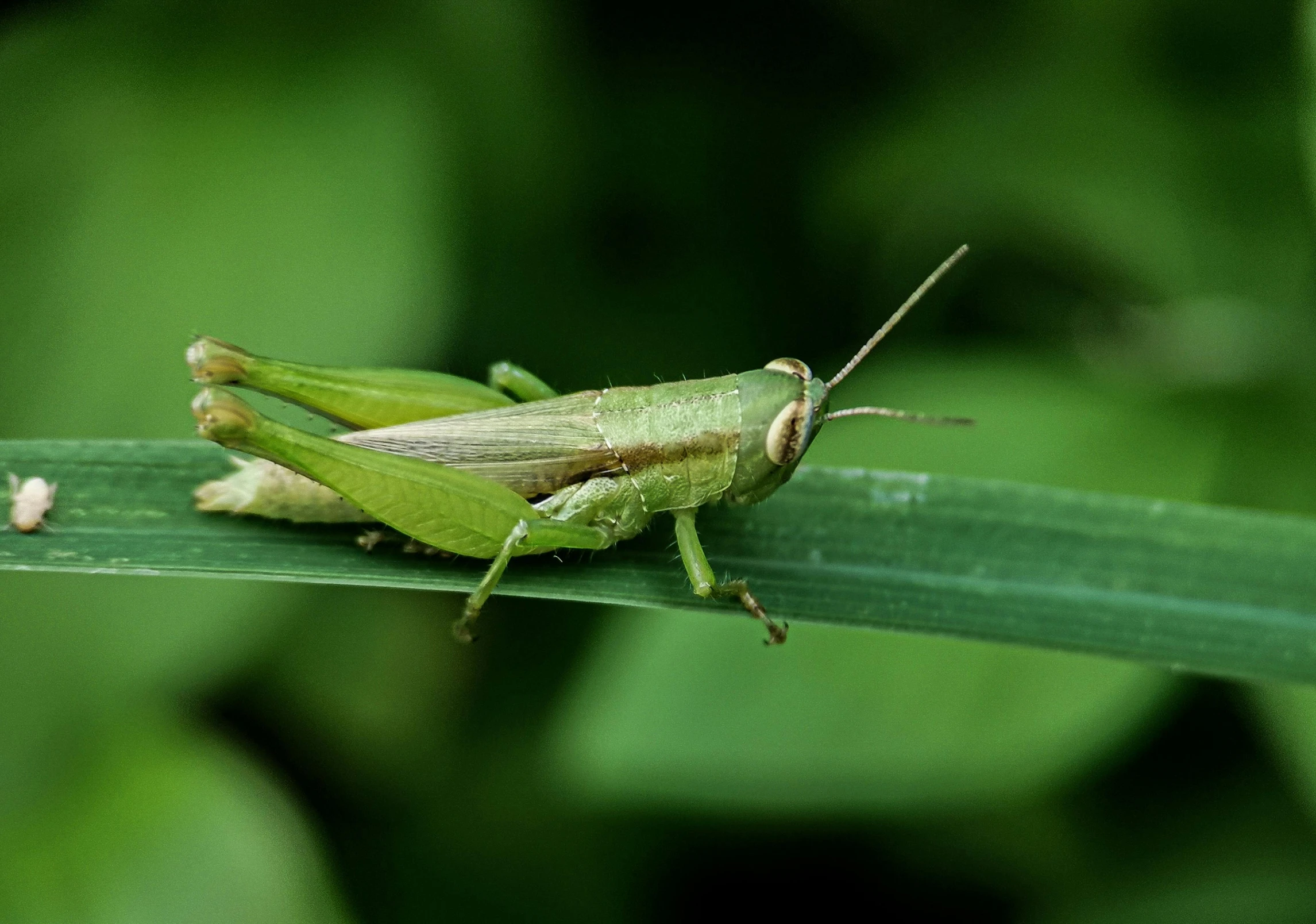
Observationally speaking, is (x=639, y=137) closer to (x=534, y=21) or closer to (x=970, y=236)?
(x=534, y=21)

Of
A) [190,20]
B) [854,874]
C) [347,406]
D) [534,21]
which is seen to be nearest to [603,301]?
[534,21]

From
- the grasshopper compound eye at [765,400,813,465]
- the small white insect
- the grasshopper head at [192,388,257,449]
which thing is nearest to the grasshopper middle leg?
the grasshopper compound eye at [765,400,813,465]

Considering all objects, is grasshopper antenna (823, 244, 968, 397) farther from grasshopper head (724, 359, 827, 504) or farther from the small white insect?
the small white insect

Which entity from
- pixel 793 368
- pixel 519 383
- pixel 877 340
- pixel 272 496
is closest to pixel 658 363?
pixel 519 383

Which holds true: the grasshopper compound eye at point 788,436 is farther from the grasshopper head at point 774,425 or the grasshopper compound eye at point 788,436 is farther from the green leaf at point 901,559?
the green leaf at point 901,559

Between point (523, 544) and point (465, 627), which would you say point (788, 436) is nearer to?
point (523, 544)
